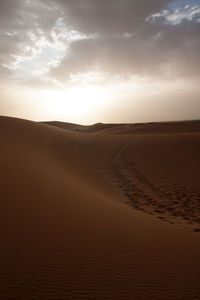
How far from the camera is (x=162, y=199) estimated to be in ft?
21.5

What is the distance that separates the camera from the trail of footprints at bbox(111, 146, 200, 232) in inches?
202

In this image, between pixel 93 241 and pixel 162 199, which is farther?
pixel 162 199

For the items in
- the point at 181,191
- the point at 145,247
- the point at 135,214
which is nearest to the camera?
the point at 145,247

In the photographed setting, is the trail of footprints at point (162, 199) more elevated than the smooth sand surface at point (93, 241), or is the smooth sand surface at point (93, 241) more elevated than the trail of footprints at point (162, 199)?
the smooth sand surface at point (93, 241)

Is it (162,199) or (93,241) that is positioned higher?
(93,241)

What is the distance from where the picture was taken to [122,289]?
2.24 m

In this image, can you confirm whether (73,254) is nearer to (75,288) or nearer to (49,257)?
(49,257)

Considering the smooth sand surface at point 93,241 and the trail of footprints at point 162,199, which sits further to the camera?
the trail of footprints at point 162,199

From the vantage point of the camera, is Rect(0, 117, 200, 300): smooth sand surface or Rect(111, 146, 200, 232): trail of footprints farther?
Rect(111, 146, 200, 232): trail of footprints

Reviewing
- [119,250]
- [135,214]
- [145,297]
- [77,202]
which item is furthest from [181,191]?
[145,297]

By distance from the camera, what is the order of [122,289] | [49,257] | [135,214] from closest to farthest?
1. [122,289]
2. [49,257]
3. [135,214]

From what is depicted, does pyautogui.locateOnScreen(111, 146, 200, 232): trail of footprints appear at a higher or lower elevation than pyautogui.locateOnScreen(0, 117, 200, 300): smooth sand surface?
lower

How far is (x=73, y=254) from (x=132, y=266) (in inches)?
35.5

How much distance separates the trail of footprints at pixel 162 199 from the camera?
5.12 m
